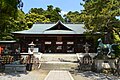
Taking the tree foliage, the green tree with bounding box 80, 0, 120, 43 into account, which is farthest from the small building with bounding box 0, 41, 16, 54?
the green tree with bounding box 80, 0, 120, 43

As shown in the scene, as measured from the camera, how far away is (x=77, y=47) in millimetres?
36156

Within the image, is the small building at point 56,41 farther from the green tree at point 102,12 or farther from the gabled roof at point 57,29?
the green tree at point 102,12

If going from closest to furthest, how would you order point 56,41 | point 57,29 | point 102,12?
1. point 102,12
2. point 56,41
3. point 57,29

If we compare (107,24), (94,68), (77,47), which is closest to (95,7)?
(107,24)

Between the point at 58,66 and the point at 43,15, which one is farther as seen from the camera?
the point at 43,15

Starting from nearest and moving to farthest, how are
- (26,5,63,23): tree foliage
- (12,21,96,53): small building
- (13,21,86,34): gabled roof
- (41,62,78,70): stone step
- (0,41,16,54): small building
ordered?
(41,62,78,70): stone step → (12,21,96,53): small building → (13,21,86,34): gabled roof → (0,41,16,54): small building → (26,5,63,23): tree foliage

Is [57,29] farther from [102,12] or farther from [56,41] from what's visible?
[102,12]

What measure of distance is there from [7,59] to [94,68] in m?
8.44

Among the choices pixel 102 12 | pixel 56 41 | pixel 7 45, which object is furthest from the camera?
pixel 7 45

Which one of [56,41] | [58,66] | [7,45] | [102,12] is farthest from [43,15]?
[102,12]

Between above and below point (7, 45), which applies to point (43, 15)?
above

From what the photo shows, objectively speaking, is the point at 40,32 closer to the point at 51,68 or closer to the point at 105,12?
the point at 51,68

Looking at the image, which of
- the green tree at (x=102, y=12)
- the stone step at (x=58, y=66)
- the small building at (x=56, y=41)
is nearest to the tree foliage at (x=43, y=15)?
the small building at (x=56, y=41)

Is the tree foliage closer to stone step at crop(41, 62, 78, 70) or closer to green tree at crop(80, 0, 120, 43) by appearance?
stone step at crop(41, 62, 78, 70)
